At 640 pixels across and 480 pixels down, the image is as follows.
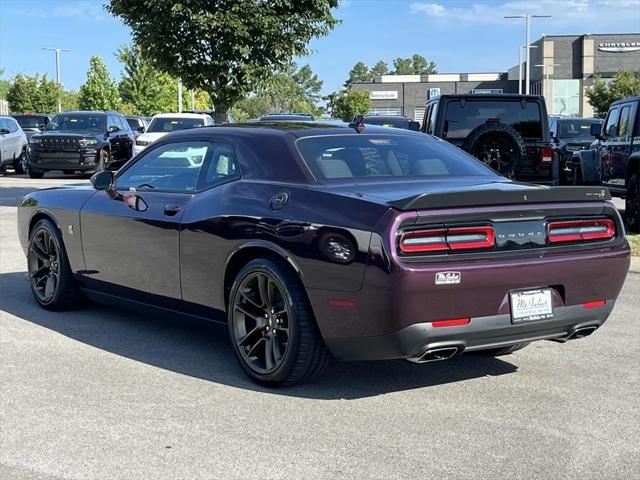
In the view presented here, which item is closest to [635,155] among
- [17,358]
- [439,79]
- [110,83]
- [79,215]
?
[79,215]

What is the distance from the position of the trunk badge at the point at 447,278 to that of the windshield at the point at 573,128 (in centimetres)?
1811

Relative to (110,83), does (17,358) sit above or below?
below

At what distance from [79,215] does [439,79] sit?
90290mm

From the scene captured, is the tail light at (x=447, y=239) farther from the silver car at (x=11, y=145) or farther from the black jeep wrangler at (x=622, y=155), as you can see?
the silver car at (x=11, y=145)

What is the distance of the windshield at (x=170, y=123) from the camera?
22000 mm

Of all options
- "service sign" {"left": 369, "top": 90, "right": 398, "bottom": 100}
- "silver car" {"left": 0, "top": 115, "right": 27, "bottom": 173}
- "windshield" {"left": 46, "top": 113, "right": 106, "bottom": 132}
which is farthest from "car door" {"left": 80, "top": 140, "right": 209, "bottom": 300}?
"service sign" {"left": 369, "top": 90, "right": 398, "bottom": 100}

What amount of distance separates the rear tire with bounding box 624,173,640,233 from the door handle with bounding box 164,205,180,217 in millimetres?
8397

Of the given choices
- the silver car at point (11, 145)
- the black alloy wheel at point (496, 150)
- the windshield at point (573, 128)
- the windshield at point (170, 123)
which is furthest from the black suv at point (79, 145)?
the black alloy wheel at point (496, 150)

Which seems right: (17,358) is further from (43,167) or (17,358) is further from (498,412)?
(43,167)

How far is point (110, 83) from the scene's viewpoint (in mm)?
57781

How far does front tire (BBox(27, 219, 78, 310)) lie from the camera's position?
6973mm

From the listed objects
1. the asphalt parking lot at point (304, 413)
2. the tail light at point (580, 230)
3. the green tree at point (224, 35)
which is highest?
the green tree at point (224, 35)

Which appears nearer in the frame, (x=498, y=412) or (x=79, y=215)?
(x=498, y=412)

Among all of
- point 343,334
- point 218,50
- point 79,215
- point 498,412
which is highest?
point 218,50
